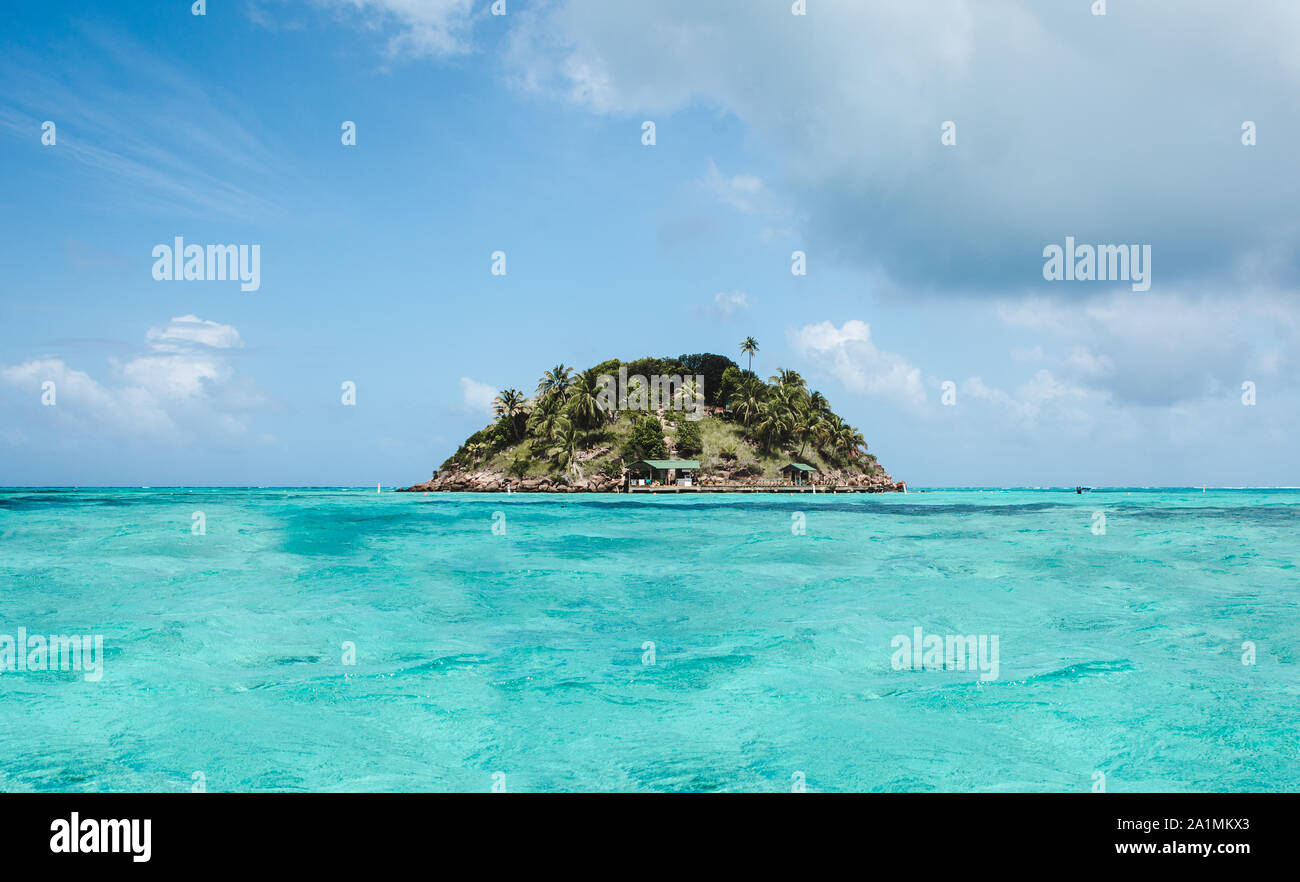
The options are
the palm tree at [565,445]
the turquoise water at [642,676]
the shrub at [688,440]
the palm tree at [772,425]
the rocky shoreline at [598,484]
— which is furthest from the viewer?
the shrub at [688,440]

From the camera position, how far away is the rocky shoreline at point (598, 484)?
10300cm

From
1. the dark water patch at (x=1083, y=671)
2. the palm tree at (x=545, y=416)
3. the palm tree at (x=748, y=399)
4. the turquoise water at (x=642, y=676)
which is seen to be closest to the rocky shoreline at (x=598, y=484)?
the palm tree at (x=545, y=416)

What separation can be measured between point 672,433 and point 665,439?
7.27 ft

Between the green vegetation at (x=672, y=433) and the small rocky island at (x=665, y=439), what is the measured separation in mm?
170

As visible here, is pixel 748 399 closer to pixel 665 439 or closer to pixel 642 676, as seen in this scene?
pixel 665 439

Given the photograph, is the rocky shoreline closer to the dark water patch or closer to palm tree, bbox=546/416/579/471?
palm tree, bbox=546/416/579/471

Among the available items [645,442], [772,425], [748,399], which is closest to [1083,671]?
[645,442]

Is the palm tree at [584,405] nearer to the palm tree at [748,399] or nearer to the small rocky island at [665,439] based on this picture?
the small rocky island at [665,439]

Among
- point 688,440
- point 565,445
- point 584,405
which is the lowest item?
point 565,445

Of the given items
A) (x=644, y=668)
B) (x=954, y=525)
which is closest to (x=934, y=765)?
(x=644, y=668)

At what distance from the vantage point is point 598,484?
10431 centimetres

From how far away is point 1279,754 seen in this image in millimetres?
8047

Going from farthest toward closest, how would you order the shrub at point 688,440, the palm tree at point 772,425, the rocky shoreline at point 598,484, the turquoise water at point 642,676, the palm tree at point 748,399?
1. the palm tree at point 748,399
2. the shrub at point 688,440
3. the palm tree at point 772,425
4. the rocky shoreline at point 598,484
5. the turquoise water at point 642,676

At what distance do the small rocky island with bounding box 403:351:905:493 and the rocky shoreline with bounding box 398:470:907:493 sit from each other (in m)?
0.17
